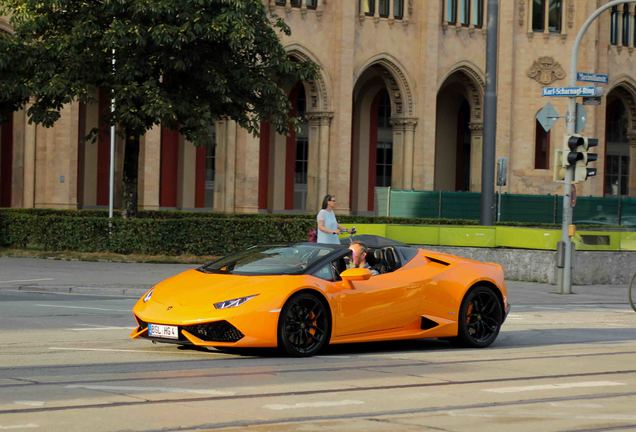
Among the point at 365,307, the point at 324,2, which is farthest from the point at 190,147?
the point at 365,307

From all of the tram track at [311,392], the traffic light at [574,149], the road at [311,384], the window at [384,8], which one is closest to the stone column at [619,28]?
the window at [384,8]

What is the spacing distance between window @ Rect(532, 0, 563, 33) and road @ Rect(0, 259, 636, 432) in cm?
4202

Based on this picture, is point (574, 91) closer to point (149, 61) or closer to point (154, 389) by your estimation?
point (149, 61)

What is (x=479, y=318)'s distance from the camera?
14.6m

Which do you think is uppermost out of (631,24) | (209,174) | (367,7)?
(631,24)

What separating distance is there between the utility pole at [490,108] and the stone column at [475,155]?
94.0ft

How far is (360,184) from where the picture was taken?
2405 inches

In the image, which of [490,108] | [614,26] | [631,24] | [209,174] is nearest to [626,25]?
[631,24]

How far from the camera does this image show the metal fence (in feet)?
152

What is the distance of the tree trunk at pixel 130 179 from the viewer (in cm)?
3300

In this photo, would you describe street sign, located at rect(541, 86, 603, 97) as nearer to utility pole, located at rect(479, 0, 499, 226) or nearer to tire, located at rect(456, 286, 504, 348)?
utility pole, located at rect(479, 0, 499, 226)

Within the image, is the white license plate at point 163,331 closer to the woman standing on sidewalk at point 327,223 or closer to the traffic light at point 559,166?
the woman standing on sidewalk at point 327,223

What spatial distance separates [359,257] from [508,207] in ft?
112

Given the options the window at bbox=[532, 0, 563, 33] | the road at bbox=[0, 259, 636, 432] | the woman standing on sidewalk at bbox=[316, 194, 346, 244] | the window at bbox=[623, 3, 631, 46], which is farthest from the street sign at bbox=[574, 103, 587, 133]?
the window at bbox=[623, 3, 631, 46]
